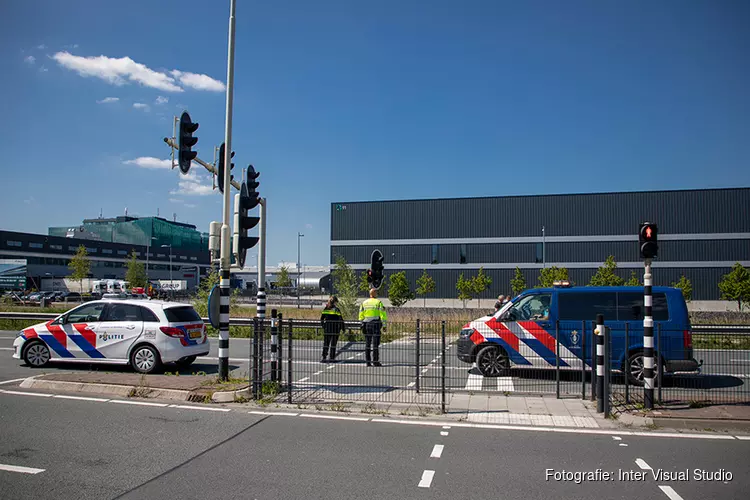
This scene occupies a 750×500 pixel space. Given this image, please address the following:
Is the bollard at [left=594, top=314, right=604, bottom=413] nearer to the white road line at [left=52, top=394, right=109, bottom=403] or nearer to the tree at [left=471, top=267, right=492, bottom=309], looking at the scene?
the white road line at [left=52, top=394, right=109, bottom=403]

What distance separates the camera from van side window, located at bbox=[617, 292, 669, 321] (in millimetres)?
11539

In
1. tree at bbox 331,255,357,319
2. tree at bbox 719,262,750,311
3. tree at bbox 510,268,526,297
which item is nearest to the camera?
tree at bbox 331,255,357,319

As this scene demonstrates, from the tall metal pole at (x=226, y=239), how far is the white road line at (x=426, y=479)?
215 inches

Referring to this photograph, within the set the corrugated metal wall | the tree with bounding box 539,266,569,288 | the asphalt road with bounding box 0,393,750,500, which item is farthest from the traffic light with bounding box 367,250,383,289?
the corrugated metal wall

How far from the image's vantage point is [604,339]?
28.5 feet

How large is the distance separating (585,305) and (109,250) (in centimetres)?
9452

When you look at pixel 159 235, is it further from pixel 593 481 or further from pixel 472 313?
pixel 593 481

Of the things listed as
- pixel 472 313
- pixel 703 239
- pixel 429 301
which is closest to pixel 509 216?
pixel 429 301

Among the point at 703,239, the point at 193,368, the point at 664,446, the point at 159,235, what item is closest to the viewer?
the point at 664,446

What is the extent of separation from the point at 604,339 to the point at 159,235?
114966 mm

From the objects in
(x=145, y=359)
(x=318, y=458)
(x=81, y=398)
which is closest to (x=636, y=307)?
(x=318, y=458)

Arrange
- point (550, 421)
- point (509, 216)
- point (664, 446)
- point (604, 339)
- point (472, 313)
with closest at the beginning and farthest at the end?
point (664, 446) < point (550, 421) < point (604, 339) < point (472, 313) < point (509, 216)

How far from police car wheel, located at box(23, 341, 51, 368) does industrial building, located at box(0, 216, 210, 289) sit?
4379 centimetres

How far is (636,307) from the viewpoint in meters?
11.6
